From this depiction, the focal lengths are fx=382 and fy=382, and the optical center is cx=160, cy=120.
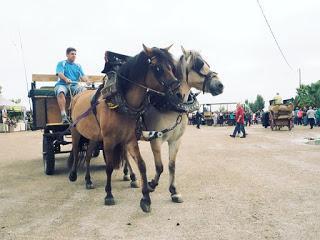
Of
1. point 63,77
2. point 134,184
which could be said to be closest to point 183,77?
point 134,184

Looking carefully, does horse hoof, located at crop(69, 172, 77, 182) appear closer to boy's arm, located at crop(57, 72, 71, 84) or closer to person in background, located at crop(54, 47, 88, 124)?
person in background, located at crop(54, 47, 88, 124)

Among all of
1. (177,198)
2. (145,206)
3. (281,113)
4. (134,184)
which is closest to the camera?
(145,206)

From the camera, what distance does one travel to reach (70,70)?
7.90 meters

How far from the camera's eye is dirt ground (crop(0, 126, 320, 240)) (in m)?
4.14

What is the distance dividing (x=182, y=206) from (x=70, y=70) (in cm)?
408

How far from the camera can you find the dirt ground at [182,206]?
4.14m

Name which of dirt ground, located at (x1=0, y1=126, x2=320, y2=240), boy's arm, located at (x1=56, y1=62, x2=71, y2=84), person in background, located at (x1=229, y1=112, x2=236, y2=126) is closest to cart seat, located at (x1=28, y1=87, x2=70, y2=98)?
boy's arm, located at (x1=56, y1=62, x2=71, y2=84)

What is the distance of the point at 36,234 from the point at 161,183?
308 centimetres

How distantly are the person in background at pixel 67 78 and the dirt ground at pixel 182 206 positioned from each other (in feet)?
5.20

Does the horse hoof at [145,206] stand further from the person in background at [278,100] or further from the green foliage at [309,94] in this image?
the green foliage at [309,94]

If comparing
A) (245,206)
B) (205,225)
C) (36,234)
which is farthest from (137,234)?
(245,206)

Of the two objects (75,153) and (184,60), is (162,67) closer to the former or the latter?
(184,60)

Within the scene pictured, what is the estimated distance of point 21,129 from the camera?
3844 centimetres

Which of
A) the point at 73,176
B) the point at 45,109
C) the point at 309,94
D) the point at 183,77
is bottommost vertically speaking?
the point at 73,176
